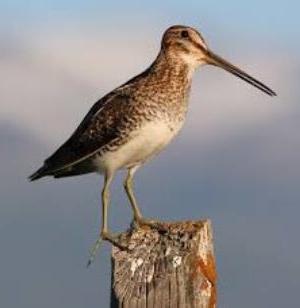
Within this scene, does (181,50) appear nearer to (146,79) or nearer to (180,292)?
(146,79)

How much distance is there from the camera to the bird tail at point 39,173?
1063 centimetres

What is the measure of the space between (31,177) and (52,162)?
16.1 inches

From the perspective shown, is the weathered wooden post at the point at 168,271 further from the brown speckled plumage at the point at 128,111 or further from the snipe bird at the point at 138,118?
the brown speckled plumage at the point at 128,111

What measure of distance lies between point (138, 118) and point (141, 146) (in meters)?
0.31

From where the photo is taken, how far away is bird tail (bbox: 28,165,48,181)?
419 inches

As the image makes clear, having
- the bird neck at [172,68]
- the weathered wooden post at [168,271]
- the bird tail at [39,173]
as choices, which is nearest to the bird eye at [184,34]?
the bird neck at [172,68]

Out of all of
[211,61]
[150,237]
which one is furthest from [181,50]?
[150,237]

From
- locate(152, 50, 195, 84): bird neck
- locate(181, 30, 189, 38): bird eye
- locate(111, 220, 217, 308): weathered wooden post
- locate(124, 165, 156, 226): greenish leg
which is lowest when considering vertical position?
locate(111, 220, 217, 308): weathered wooden post

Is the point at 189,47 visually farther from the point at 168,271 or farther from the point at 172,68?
the point at 168,271

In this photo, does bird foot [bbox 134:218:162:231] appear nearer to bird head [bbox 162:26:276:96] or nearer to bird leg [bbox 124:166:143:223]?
bird leg [bbox 124:166:143:223]

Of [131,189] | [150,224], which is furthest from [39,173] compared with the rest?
[150,224]

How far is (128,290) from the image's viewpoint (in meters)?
5.46

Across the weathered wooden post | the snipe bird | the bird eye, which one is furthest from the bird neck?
the weathered wooden post

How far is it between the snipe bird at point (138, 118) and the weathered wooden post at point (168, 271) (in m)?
3.23
